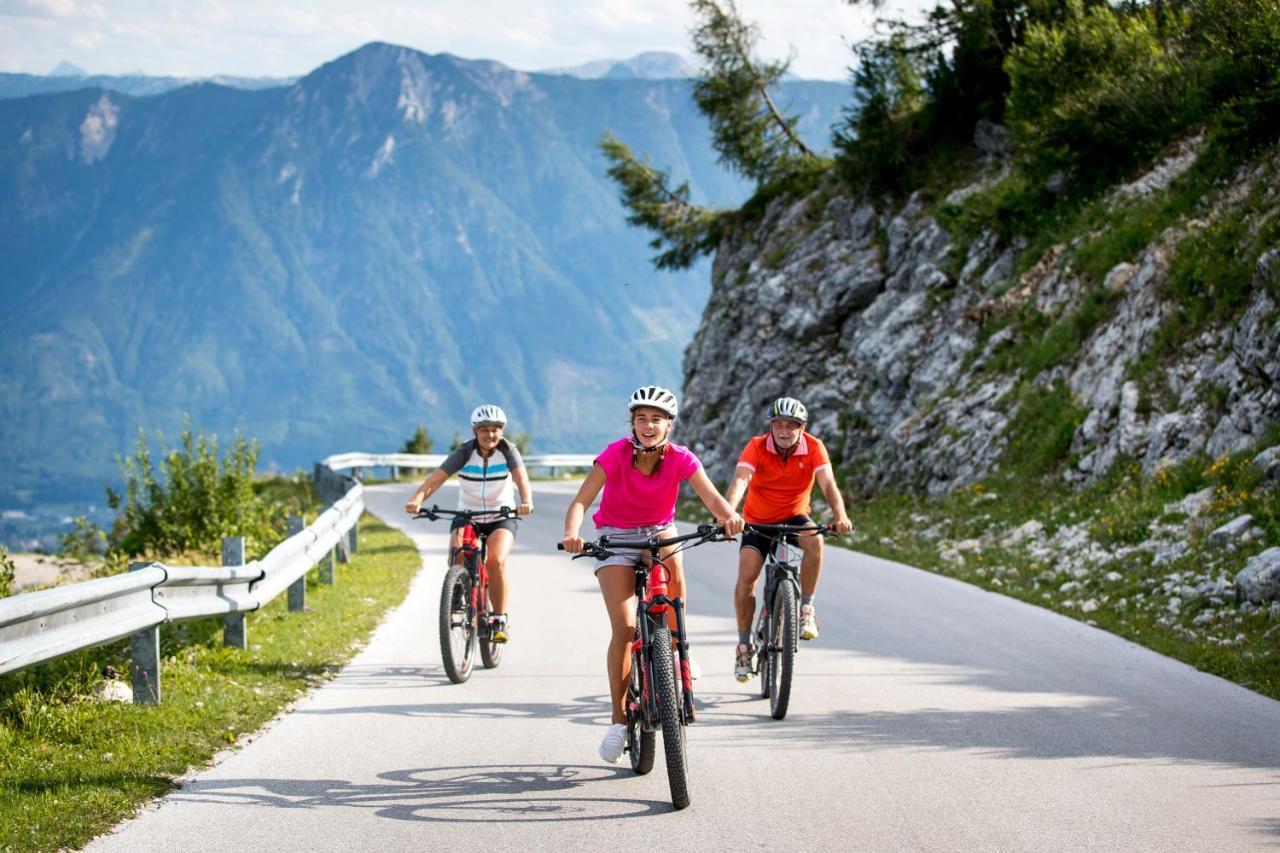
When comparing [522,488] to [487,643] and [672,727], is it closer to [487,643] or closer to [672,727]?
[487,643]

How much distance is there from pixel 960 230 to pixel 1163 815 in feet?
82.7

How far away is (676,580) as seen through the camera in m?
7.55

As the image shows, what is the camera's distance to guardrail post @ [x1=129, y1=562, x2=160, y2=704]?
855 centimetres

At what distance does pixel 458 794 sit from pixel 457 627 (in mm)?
3391

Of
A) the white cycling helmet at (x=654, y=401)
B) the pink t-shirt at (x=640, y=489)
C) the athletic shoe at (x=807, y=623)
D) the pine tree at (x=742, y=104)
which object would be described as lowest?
the athletic shoe at (x=807, y=623)

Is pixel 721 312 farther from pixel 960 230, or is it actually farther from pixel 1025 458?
pixel 1025 458

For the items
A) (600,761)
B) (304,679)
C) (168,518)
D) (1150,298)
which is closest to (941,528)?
(1150,298)

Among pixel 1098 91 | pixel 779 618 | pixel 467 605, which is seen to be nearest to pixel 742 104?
pixel 1098 91

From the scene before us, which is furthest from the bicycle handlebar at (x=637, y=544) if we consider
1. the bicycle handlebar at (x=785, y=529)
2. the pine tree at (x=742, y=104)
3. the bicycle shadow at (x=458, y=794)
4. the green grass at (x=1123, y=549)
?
the pine tree at (x=742, y=104)

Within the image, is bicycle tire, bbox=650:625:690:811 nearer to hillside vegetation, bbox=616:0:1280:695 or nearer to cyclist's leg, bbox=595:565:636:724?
cyclist's leg, bbox=595:565:636:724

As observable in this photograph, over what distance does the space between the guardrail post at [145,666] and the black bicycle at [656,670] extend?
3.14 metres

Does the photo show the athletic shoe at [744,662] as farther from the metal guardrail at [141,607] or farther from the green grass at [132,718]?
the metal guardrail at [141,607]

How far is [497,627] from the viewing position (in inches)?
414

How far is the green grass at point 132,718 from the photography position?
6305mm
